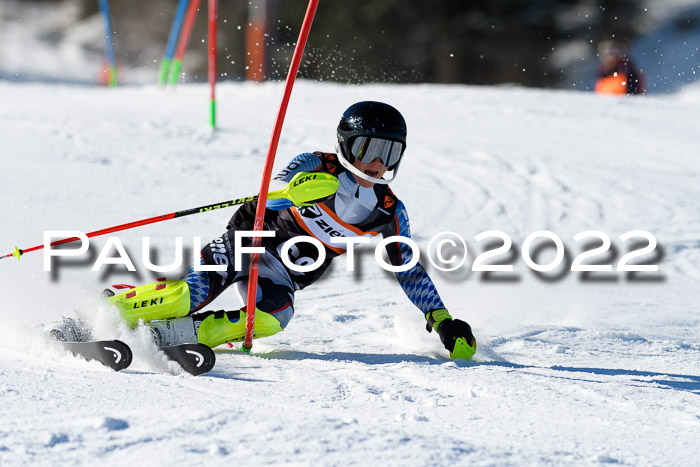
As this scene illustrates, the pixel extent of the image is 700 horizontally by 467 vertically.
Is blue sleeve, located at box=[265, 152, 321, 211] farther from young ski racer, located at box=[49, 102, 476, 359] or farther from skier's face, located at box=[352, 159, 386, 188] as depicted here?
skier's face, located at box=[352, 159, 386, 188]

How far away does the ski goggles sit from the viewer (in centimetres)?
387

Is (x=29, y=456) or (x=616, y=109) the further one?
(x=616, y=109)

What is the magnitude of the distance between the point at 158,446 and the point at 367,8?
22219 mm

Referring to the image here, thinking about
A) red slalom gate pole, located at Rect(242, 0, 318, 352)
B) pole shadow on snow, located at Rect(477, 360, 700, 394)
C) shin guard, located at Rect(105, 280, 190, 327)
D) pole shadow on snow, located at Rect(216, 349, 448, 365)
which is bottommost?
pole shadow on snow, located at Rect(477, 360, 700, 394)

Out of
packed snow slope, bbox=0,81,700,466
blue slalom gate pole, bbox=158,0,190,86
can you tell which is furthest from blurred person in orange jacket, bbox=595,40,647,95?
blue slalom gate pole, bbox=158,0,190,86

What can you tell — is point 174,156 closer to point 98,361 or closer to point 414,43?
point 98,361

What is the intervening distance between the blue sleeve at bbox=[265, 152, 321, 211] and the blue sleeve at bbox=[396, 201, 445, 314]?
0.49 meters

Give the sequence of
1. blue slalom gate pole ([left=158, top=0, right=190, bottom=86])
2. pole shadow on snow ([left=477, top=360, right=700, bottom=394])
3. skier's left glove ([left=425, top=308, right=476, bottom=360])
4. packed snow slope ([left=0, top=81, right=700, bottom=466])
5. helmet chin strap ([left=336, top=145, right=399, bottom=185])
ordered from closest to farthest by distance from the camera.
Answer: packed snow slope ([left=0, top=81, right=700, bottom=466]) < pole shadow on snow ([left=477, top=360, right=700, bottom=394]) < helmet chin strap ([left=336, top=145, right=399, bottom=185]) < skier's left glove ([left=425, top=308, right=476, bottom=360]) < blue slalom gate pole ([left=158, top=0, right=190, bottom=86])

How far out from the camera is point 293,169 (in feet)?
12.8

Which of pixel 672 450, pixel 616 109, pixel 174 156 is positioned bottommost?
pixel 672 450

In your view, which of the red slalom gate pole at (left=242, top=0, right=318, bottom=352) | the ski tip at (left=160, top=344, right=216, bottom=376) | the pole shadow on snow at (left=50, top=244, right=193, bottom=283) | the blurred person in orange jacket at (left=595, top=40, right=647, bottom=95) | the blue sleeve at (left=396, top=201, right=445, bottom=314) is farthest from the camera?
the blurred person in orange jacket at (left=595, top=40, right=647, bottom=95)

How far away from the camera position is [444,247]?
7121 millimetres

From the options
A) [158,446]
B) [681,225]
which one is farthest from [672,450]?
[681,225]

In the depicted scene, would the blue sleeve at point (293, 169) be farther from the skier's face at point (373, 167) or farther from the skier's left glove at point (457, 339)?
the skier's left glove at point (457, 339)
